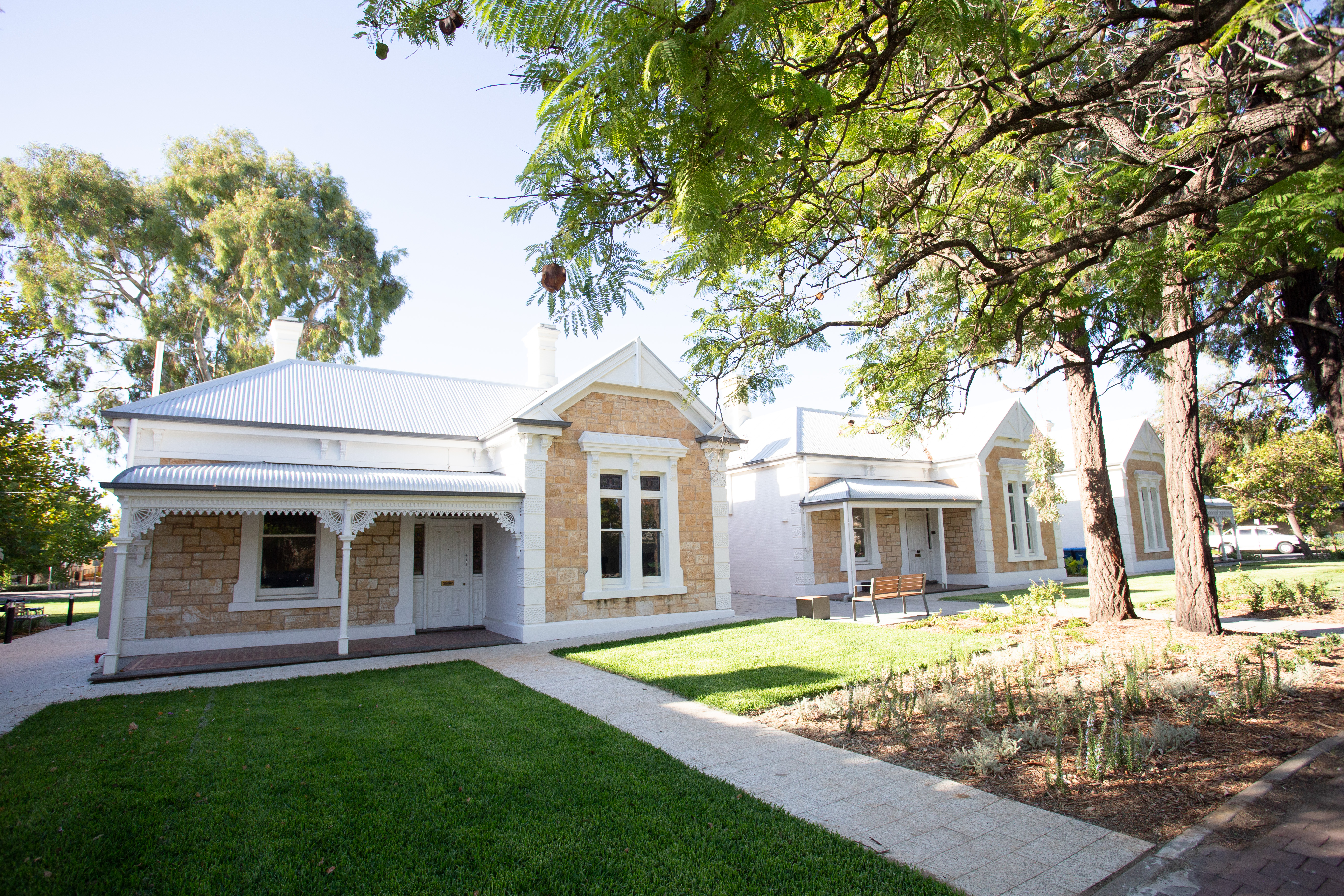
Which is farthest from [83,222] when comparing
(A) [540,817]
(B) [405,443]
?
(A) [540,817]

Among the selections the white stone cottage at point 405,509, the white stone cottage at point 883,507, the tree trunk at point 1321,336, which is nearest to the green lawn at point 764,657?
the white stone cottage at point 405,509

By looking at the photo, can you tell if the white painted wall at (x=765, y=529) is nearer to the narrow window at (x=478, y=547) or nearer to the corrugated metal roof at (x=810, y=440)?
the corrugated metal roof at (x=810, y=440)

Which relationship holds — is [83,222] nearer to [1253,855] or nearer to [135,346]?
[135,346]

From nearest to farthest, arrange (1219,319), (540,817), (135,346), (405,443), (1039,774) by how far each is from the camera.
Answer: (540,817), (1039,774), (1219,319), (405,443), (135,346)

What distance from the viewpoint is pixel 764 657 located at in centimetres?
945

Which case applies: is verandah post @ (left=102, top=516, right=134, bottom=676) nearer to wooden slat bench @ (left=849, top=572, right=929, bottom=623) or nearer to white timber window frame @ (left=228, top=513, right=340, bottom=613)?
white timber window frame @ (left=228, top=513, right=340, bottom=613)

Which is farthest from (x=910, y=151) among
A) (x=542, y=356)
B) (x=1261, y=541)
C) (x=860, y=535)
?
(x=1261, y=541)

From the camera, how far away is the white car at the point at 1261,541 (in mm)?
35469

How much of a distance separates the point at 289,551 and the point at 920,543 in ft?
58.2

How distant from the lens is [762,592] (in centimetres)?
1917

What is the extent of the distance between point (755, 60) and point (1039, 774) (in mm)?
5033

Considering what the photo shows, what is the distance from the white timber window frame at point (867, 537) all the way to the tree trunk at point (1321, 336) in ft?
37.6

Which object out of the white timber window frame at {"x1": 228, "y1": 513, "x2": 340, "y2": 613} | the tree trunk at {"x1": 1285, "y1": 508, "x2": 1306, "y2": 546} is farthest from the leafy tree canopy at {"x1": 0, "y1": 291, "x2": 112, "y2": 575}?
the tree trunk at {"x1": 1285, "y1": 508, "x2": 1306, "y2": 546}

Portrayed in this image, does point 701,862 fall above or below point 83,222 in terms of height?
below
